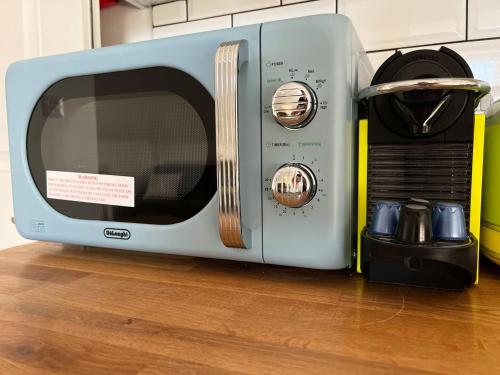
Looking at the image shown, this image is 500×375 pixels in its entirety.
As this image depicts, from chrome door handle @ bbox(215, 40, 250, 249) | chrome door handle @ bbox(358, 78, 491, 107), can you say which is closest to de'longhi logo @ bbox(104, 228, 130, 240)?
chrome door handle @ bbox(215, 40, 250, 249)

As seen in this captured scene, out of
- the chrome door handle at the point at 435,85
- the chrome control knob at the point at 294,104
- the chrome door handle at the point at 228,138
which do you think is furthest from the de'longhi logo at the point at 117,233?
the chrome door handle at the point at 435,85

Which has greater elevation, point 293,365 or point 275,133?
point 275,133

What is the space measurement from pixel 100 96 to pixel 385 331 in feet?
1.69

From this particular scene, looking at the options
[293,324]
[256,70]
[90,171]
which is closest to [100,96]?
[90,171]

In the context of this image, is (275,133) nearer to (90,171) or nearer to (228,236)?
(228,236)

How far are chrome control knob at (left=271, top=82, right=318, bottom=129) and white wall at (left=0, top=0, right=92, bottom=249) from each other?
73cm

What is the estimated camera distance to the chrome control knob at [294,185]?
45cm

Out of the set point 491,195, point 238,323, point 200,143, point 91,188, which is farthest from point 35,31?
point 491,195

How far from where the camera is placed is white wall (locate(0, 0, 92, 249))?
963 mm

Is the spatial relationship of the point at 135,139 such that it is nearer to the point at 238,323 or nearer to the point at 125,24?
the point at 238,323

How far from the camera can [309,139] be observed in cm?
46

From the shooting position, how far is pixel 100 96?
60 centimetres

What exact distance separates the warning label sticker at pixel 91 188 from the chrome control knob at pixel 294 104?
10.4 inches

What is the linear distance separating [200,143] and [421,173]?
0.96 ft
